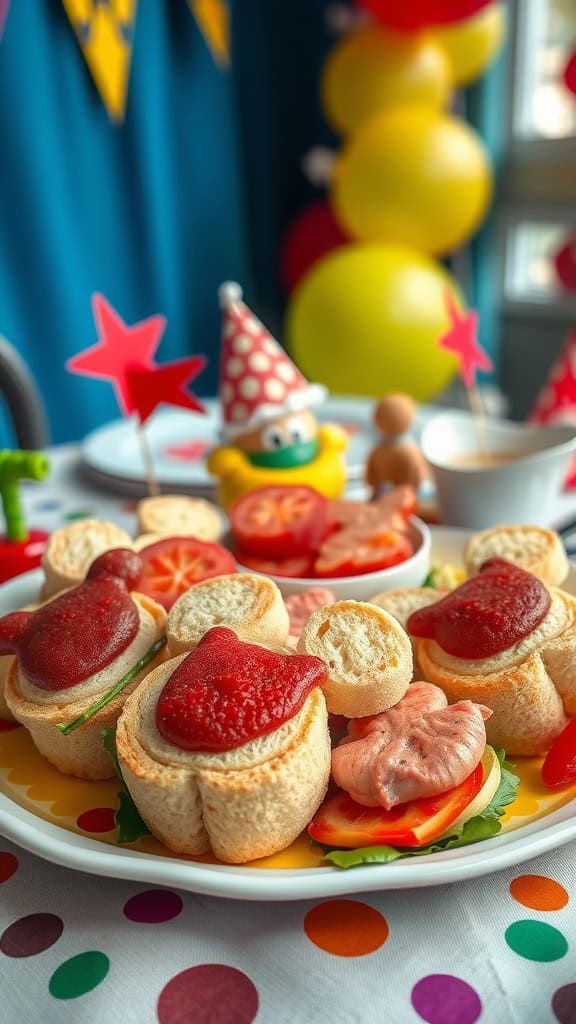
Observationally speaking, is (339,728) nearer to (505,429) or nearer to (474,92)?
(505,429)

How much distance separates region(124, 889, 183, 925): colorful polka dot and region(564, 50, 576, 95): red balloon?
2996 millimetres

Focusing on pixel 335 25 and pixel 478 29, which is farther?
pixel 335 25

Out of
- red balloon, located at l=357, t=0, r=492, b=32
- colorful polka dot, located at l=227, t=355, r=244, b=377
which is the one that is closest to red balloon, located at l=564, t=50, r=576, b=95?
red balloon, located at l=357, t=0, r=492, b=32

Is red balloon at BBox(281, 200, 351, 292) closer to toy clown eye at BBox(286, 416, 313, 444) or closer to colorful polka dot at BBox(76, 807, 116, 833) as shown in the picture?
toy clown eye at BBox(286, 416, 313, 444)

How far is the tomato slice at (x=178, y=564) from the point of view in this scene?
0.83 meters

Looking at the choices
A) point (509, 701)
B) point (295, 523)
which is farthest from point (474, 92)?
point (509, 701)

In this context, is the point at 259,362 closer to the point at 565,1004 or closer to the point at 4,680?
the point at 4,680

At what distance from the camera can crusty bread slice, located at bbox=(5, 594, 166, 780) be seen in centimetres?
66

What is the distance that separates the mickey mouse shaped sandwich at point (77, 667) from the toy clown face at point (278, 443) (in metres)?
0.47

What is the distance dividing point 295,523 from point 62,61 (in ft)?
8.76

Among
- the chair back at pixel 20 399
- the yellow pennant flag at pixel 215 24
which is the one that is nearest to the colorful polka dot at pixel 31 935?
the chair back at pixel 20 399

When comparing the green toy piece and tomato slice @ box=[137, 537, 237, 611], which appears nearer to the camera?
tomato slice @ box=[137, 537, 237, 611]

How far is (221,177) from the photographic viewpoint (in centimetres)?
380

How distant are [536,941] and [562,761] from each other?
0.13 meters
